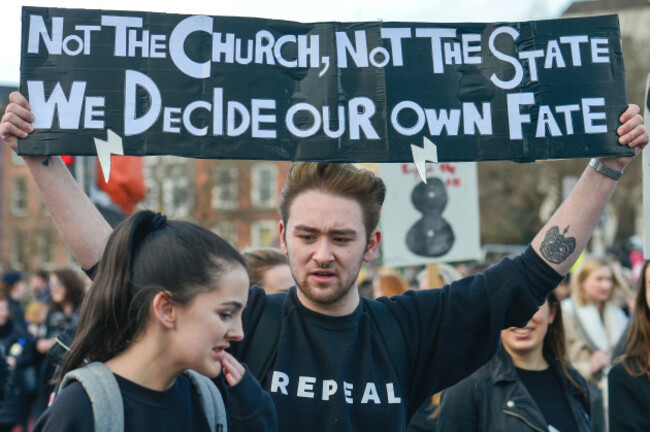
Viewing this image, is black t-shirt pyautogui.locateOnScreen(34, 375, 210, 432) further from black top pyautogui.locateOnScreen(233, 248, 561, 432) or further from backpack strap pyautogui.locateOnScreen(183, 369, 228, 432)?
black top pyautogui.locateOnScreen(233, 248, 561, 432)

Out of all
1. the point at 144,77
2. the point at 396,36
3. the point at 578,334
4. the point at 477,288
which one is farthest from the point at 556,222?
the point at 578,334

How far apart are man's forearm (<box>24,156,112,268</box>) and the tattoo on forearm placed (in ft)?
5.45

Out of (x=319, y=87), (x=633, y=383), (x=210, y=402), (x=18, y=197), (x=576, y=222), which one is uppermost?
(x=18, y=197)

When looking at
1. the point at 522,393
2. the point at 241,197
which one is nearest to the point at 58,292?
the point at 522,393

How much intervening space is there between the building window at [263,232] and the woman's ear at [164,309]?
1845 inches

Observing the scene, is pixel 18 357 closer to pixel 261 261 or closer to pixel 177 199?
pixel 261 261

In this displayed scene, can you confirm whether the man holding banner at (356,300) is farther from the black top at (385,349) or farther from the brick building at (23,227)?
the brick building at (23,227)

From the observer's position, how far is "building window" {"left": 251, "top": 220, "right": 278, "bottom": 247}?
163 feet

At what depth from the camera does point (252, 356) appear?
302 cm

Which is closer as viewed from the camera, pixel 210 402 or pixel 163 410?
pixel 163 410

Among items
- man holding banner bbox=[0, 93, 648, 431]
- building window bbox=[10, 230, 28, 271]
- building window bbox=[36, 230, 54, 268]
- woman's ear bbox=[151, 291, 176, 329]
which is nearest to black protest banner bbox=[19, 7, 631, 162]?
man holding banner bbox=[0, 93, 648, 431]

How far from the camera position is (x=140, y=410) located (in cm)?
237

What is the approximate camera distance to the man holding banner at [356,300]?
2949 millimetres

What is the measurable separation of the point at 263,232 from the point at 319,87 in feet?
156
